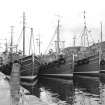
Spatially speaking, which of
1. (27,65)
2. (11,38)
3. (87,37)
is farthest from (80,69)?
(11,38)

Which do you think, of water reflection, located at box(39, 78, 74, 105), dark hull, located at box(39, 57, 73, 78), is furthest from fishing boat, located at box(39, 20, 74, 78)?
water reflection, located at box(39, 78, 74, 105)

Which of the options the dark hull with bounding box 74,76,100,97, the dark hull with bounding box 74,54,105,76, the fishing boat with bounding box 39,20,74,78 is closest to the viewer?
the dark hull with bounding box 74,76,100,97

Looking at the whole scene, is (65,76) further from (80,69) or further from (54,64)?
(80,69)

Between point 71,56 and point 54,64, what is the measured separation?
2.58 metres

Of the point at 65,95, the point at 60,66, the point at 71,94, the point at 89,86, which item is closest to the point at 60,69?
the point at 60,66

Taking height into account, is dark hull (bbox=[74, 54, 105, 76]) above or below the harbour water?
above

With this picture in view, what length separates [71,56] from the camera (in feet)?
102

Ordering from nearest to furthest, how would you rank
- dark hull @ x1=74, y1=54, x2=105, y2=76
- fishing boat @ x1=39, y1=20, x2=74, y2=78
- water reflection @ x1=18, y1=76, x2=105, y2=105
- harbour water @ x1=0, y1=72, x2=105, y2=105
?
harbour water @ x1=0, y1=72, x2=105, y2=105
water reflection @ x1=18, y1=76, x2=105, y2=105
fishing boat @ x1=39, y1=20, x2=74, y2=78
dark hull @ x1=74, y1=54, x2=105, y2=76

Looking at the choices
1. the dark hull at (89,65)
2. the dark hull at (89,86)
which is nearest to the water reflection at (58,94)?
the dark hull at (89,86)

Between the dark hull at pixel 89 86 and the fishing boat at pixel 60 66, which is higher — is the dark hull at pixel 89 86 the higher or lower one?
the lower one

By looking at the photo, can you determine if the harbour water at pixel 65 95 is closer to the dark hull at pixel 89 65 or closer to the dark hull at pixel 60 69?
the dark hull at pixel 60 69

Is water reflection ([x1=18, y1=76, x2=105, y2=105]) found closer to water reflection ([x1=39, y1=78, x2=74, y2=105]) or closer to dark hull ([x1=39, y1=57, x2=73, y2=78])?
water reflection ([x1=39, y1=78, x2=74, y2=105])

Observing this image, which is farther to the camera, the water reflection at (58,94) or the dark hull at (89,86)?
the dark hull at (89,86)

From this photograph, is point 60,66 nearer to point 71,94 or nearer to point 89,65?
point 89,65
